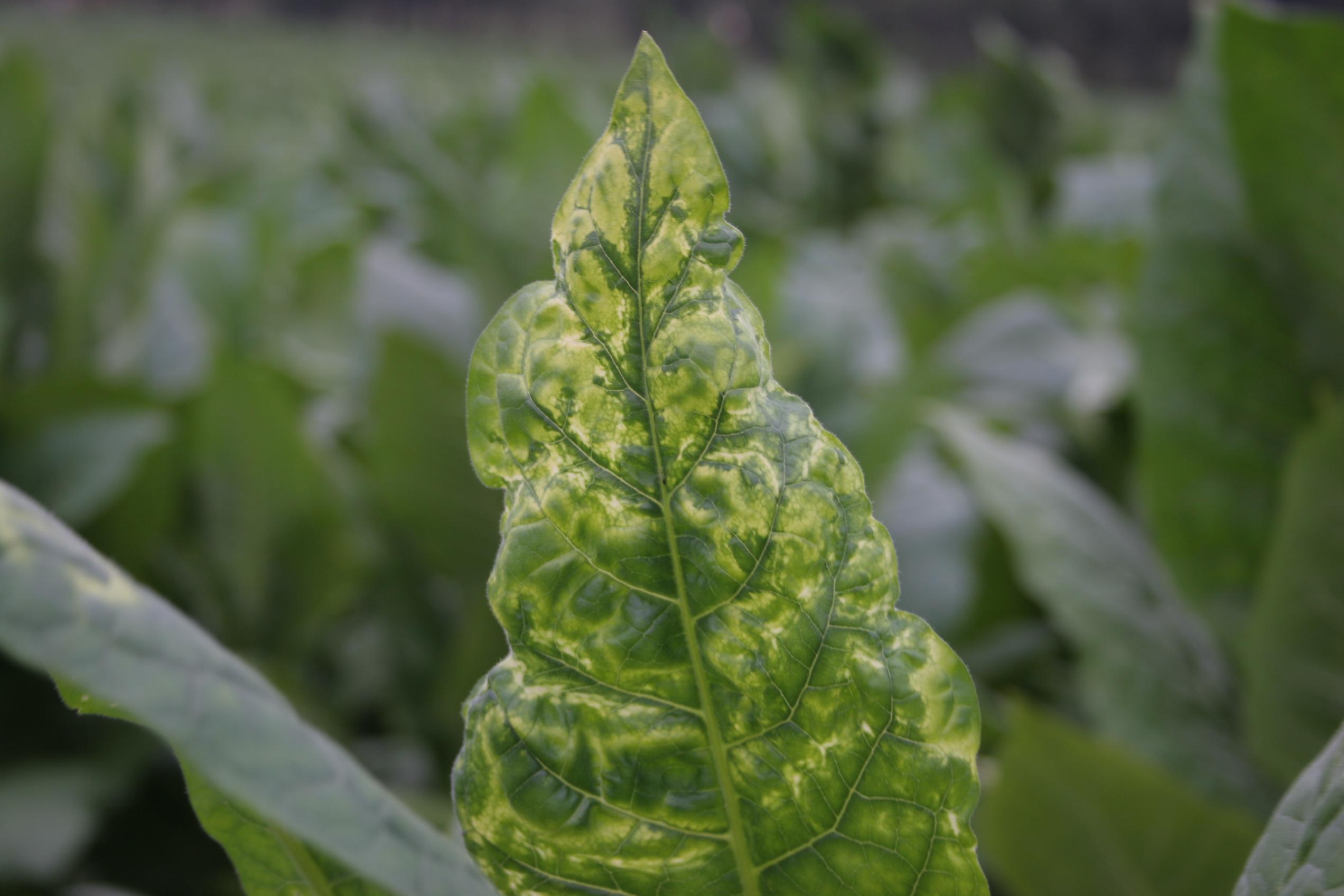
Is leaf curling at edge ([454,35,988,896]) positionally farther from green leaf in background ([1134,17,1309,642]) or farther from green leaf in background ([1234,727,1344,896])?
green leaf in background ([1134,17,1309,642])

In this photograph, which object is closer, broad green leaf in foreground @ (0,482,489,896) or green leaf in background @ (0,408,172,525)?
broad green leaf in foreground @ (0,482,489,896)

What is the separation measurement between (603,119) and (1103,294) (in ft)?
4.25

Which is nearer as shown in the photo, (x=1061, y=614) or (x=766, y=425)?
(x=766, y=425)

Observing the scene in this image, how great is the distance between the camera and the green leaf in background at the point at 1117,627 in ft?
2.63

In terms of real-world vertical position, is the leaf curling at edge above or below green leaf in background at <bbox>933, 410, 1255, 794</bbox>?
above

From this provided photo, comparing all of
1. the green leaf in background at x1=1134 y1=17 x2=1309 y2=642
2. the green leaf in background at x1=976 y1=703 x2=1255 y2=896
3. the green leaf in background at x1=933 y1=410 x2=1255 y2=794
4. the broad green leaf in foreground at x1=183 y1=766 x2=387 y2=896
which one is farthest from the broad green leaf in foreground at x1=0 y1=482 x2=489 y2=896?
the green leaf in background at x1=1134 y1=17 x2=1309 y2=642

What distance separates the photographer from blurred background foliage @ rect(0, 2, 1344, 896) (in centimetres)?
76

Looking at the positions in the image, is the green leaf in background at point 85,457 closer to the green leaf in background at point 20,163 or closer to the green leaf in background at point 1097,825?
the green leaf in background at point 20,163

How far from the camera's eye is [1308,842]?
35cm

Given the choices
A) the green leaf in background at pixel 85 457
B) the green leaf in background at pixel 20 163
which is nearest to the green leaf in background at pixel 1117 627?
the green leaf in background at pixel 85 457

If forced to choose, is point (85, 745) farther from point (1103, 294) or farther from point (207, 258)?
point (1103, 294)

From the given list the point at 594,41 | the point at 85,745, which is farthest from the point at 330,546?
the point at 594,41

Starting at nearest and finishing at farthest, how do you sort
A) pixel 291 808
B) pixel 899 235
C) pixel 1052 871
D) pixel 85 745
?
pixel 291 808, pixel 1052 871, pixel 85 745, pixel 899 235

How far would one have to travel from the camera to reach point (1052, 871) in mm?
681
